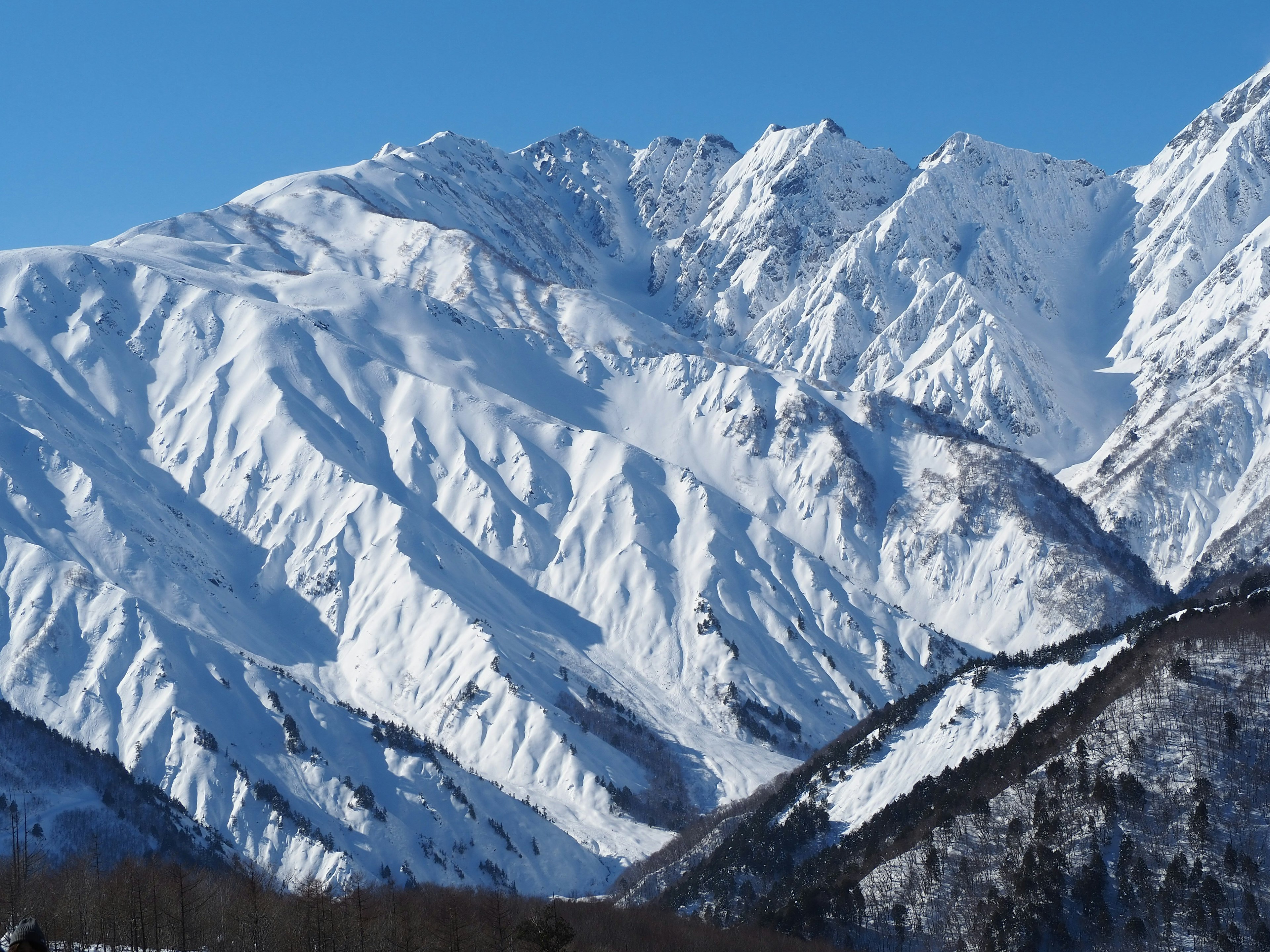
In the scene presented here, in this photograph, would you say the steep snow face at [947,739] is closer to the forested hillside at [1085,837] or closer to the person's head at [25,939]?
the forested hillside at [1085,837]

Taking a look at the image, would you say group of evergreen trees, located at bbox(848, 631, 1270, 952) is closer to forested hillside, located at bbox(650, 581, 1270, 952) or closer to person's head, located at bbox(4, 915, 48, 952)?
forested hillside, located at bbox(650, 581, 1270, 952)

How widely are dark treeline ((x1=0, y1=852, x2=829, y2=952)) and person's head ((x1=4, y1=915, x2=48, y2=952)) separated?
4623 centimetres

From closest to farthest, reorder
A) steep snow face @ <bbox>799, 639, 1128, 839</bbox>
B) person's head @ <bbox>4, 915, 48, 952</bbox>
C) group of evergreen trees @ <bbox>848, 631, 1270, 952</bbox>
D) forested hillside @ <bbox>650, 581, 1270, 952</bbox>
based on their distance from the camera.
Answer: person's head @ <bbox>4, 915, 48, 952</bbox> < group of evergreen trees @ <bbox>848, 631, 1270, 952</bbox> < forested hillside @ <bbox>650, 581, 1270, 952</bbox> < steep snow face @ <bbox>799, 639, 1128, 839</bbox>

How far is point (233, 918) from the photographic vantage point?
3935 inches

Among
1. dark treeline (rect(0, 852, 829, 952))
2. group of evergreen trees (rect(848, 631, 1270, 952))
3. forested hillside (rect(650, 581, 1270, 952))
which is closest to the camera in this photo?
dark treeline (rect(0, 852, 829, 952))

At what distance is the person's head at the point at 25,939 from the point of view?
29.4 meters

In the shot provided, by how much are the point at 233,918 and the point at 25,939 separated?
75307 millimetres

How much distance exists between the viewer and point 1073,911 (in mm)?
132250

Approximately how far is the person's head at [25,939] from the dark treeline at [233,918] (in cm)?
4623

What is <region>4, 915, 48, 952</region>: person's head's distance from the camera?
96.4ft

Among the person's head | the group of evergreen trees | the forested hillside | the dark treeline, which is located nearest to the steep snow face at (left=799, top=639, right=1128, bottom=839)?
the forested hillside

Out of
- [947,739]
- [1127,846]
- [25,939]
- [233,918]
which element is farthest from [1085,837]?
[25,939]

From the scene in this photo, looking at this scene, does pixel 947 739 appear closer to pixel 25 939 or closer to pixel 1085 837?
pixel 1085 837

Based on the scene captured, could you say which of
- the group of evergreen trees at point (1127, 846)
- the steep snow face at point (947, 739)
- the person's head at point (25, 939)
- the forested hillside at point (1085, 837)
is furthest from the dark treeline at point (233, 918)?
the steep snow face at point (947, 739)
